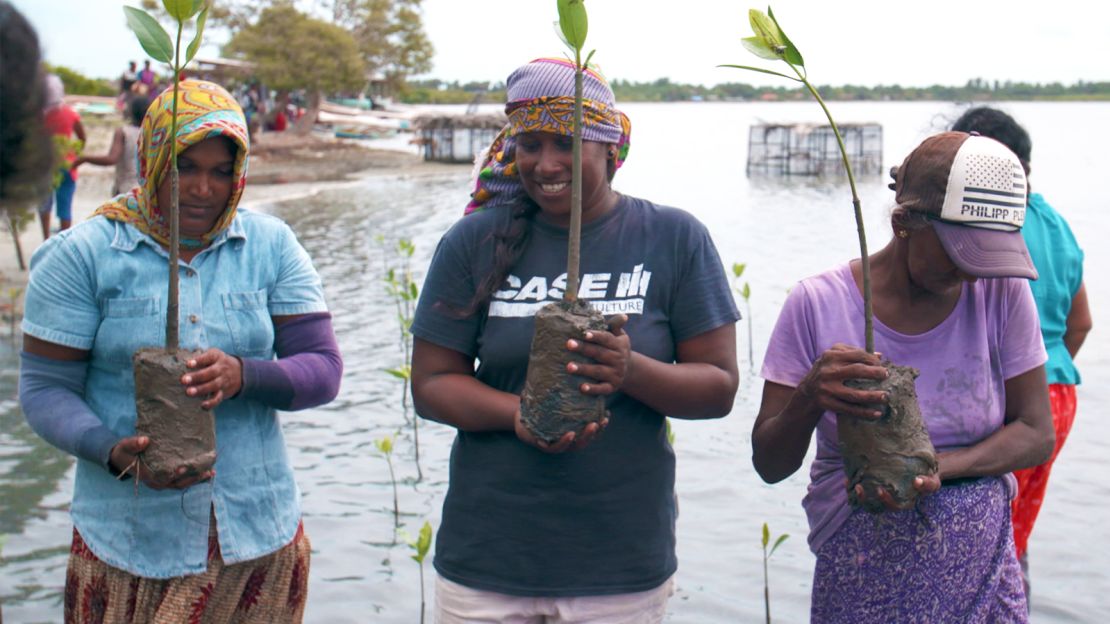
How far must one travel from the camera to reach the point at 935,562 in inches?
93.7

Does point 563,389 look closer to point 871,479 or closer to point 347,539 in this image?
point 871,479

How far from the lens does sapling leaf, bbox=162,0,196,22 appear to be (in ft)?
7.15

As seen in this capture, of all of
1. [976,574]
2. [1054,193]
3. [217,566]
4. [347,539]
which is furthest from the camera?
[1054,193]

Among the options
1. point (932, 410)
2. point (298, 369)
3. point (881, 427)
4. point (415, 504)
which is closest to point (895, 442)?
point (881, 427)

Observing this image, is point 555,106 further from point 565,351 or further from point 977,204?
point 977,204

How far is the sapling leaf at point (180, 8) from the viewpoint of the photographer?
2.18 m

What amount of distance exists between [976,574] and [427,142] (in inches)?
1249

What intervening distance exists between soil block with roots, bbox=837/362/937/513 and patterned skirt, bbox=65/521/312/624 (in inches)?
51.5

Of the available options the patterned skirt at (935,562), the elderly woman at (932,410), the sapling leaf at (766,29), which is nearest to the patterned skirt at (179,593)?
the elderly woman at (932,410)

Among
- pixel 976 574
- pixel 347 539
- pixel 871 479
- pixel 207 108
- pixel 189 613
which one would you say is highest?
pixel 207 108

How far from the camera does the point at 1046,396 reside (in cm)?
249

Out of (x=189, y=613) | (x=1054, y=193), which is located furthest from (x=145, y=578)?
(x=1054, y=193)

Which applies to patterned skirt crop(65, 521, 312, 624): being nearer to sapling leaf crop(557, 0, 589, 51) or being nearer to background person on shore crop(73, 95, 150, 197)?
sapling leaf crop(557, 0, 589, 51)

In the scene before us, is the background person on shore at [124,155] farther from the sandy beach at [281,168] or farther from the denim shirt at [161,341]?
the denim shirt at [161,341]
